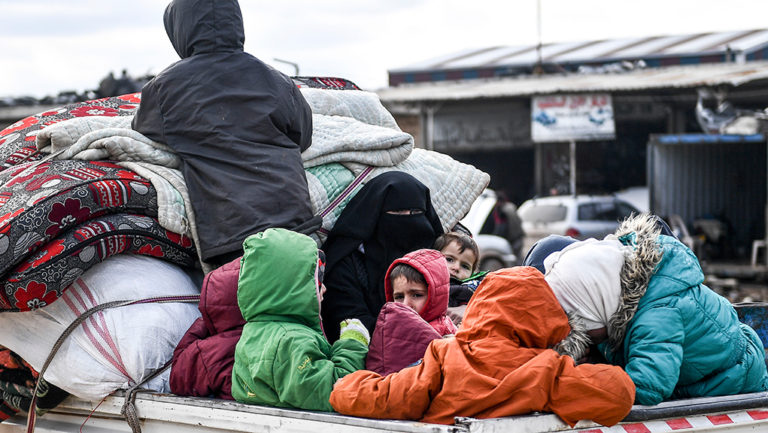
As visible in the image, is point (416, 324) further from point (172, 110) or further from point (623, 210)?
point (623, 210)

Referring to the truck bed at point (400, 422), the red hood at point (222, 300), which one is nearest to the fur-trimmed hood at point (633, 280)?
the truck bed at point (400, 422)

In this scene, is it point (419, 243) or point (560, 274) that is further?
point (419, 243)

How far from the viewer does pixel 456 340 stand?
2553 mm

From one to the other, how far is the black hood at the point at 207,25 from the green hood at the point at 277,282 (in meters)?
1.10

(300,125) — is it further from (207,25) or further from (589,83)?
(589,83)

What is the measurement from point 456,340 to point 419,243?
122 centimetres

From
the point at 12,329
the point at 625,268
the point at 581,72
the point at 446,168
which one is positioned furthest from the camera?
the point at 581,72

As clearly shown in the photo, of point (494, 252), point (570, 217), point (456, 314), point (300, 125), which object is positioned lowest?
point (494, 252)

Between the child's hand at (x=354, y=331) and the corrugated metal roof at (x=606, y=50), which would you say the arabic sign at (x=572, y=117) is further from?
the child's hand at (x=354, y=331)

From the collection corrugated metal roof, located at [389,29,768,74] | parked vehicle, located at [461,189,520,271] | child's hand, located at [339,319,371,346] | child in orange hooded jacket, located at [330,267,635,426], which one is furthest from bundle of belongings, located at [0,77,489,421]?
corrugated metal roof, located at [389,29,768,74]

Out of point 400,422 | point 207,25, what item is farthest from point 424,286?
point 207,25

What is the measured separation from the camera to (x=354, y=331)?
3193 mm

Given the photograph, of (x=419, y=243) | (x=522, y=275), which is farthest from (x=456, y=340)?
(x=419, y=243)

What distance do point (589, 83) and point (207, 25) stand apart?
16764 millimetres
